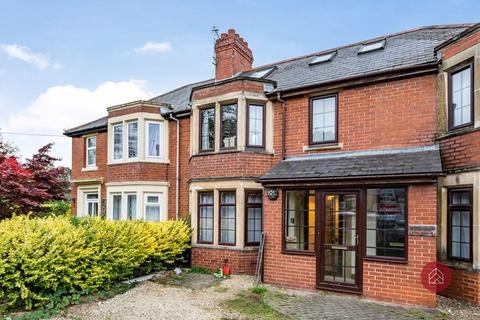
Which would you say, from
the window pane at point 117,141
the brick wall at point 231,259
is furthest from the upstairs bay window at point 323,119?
the window pane at point 117,141

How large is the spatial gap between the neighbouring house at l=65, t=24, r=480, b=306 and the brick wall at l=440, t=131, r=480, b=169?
0.02 metres

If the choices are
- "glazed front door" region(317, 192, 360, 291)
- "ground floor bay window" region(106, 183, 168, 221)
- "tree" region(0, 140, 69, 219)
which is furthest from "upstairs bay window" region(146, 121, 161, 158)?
"glazed front door" region(317, 192, 360, 291)

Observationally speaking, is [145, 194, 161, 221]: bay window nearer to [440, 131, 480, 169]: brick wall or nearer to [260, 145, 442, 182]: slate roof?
[260, 145, 442, 182]: slate roof

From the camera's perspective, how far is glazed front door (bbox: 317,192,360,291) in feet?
27.0

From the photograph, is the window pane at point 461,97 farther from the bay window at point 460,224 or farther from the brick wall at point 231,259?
the brick wall at point 231,259

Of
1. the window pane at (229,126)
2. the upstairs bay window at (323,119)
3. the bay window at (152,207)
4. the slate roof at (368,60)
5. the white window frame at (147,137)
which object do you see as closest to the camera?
the slate roof at (368,60)

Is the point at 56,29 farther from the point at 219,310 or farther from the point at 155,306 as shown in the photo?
the point at 219,310

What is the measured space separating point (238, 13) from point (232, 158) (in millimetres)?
6706

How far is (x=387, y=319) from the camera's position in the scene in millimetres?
6438

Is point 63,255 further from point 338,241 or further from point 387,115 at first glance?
point 387,115

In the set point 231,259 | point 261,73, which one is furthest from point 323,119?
point 231,259

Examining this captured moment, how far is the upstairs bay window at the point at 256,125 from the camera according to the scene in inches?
424

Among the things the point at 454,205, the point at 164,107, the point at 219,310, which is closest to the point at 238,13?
the point at 164,107

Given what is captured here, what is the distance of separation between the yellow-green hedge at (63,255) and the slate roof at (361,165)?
4.13 meters
